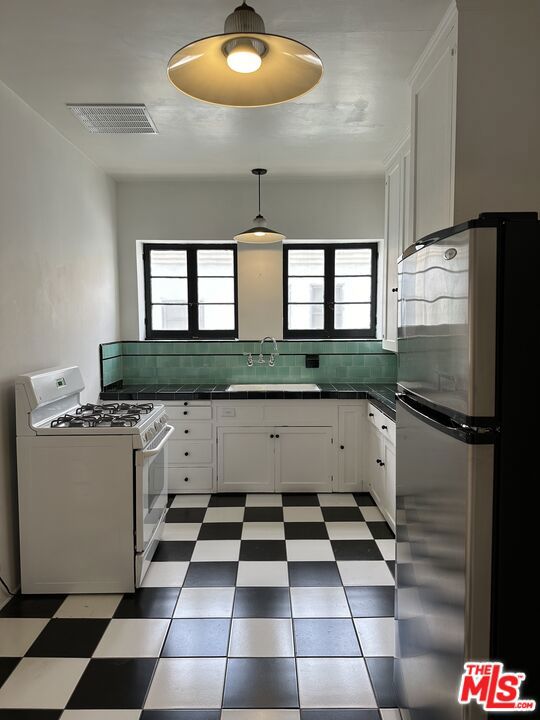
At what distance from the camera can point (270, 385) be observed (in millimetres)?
4461

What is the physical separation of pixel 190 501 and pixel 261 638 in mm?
1817

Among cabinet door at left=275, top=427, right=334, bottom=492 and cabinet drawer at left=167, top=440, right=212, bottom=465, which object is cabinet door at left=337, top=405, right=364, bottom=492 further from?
cabinet drawer at left=167, top=440, right=212, bottom=465

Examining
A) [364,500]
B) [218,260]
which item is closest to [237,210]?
[218,260]

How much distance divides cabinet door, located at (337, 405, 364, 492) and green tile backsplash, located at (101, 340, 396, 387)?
1.99 ft

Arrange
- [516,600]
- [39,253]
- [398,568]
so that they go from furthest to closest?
[39,253]
[398,568]
[516,600]

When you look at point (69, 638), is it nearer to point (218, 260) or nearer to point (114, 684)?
point (114, 684)

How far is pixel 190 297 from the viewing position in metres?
4.69

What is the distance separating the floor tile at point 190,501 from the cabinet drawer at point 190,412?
63 cm

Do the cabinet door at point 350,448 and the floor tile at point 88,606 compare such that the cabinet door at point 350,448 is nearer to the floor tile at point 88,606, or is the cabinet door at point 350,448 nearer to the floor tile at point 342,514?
the floor tile at point 342,514

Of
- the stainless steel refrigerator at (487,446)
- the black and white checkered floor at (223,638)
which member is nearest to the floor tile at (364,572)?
the black and white checkered floor at (223,638)

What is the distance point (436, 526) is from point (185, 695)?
1253 mm

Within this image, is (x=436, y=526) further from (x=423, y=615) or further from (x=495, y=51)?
(x=495, y=51)

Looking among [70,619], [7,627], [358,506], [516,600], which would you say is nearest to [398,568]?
[516,600]

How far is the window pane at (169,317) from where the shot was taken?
4703 millimetres
